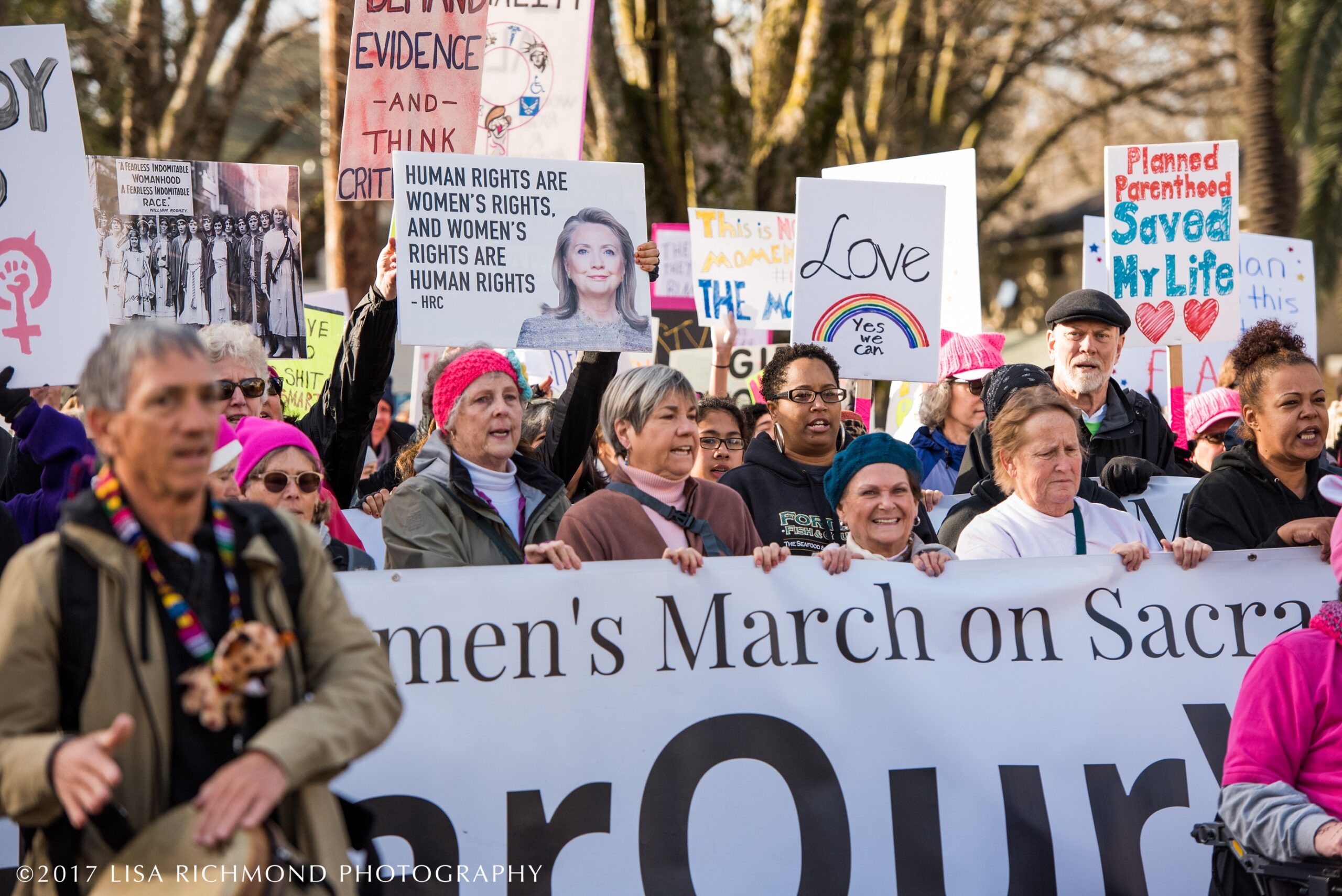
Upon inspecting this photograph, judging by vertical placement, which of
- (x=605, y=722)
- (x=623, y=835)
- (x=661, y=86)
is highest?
(x=661, y=86)

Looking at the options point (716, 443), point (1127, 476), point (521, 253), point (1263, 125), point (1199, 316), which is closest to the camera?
point (521, 253)

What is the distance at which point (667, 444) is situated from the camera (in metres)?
4.04

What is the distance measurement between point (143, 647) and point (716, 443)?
12.1ft

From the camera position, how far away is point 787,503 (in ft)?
15.2

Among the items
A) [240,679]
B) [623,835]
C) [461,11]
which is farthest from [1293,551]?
[461,11]

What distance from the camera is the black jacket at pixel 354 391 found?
463 centimetres

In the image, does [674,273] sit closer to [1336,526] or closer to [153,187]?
[153,187]

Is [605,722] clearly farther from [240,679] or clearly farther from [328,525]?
[240,679]

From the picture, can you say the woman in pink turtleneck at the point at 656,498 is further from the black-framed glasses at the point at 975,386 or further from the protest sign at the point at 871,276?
the black-framed glasses at the point at 975,386

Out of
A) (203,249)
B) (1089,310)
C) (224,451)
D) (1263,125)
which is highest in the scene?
(1263,125)

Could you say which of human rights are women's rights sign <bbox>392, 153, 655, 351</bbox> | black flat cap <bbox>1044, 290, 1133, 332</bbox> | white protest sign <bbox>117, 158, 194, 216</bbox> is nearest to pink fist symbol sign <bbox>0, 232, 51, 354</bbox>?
white protest sign <bbox>117, 158, 194, 216</bbox>

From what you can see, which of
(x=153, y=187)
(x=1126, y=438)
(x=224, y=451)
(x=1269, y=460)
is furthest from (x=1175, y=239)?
(x=224, y=451)

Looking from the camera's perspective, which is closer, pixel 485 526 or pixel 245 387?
pixel 485 526

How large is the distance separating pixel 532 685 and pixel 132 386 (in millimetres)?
1848
